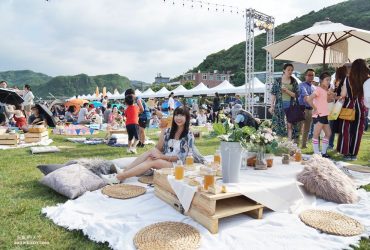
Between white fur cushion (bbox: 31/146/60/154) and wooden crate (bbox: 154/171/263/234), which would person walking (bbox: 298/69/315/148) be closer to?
wooden crate (bbox: 154/171/263/234)

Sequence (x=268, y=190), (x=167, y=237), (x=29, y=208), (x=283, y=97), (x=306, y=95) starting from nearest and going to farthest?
(x=167, y=237) → (x=268, y=190) → (x=29, y=208) → (x=306, y=95) → (x=283, y=97)

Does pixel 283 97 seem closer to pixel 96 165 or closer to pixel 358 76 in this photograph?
pixel 358 76

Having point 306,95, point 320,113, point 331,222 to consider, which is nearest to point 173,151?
point 331,222

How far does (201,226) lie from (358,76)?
180 inches

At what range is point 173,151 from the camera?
167 inches

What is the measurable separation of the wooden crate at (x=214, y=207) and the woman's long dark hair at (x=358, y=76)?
13.0 feet

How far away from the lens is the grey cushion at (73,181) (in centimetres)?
358

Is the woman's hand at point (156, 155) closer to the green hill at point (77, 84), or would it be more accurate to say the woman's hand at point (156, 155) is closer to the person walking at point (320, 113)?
the person walking at point (320, 113)

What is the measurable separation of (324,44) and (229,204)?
20.1 ft

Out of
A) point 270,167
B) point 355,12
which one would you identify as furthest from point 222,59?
point 270,167

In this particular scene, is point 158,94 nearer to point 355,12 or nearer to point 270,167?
point 270,167

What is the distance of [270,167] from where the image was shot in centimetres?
398

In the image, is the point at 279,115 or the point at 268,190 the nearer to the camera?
the point at 268,190

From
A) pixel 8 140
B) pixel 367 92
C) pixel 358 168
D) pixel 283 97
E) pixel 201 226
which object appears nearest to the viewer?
pixel 201 226
